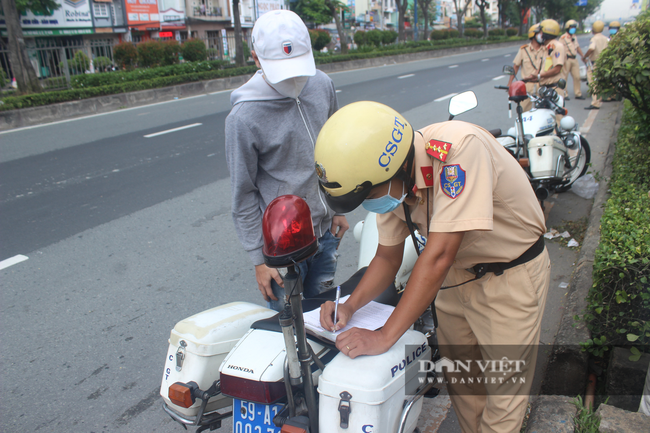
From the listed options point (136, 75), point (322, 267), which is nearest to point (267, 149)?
point (322, 267)

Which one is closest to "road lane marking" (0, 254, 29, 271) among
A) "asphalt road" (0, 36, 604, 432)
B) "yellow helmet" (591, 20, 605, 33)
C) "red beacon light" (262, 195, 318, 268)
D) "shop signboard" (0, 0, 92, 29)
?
"asphalt road" (0, 36, 604, 432)

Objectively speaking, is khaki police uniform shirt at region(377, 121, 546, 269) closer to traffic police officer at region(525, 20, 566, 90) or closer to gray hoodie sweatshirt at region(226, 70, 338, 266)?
gray hoodie sweatshirt at region(226, 70, 338, 266)

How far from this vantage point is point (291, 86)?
2.04 metres

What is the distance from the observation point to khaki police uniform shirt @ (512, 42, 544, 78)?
274 inches

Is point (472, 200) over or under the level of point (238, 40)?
under

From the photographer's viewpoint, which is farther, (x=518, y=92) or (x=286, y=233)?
(x=518, y=92)

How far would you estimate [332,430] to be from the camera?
140 centimetres

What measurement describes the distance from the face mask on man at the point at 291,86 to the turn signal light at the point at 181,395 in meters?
1.22

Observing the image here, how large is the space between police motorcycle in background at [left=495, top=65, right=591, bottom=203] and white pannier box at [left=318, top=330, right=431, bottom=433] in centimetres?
347

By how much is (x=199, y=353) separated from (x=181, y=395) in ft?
0.50

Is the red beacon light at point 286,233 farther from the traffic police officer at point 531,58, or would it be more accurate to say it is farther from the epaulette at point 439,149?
the traffic police officer at point 531,58

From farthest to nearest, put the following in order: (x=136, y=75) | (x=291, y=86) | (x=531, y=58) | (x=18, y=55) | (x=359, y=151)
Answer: (x=136, y=75) < (x=18, y=55) < (x=531, y=58) < (x=291, y=86) < (x=359, y=151)

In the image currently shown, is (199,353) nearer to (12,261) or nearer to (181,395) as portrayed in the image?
(181,395)

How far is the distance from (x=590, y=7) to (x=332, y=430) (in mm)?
93088
